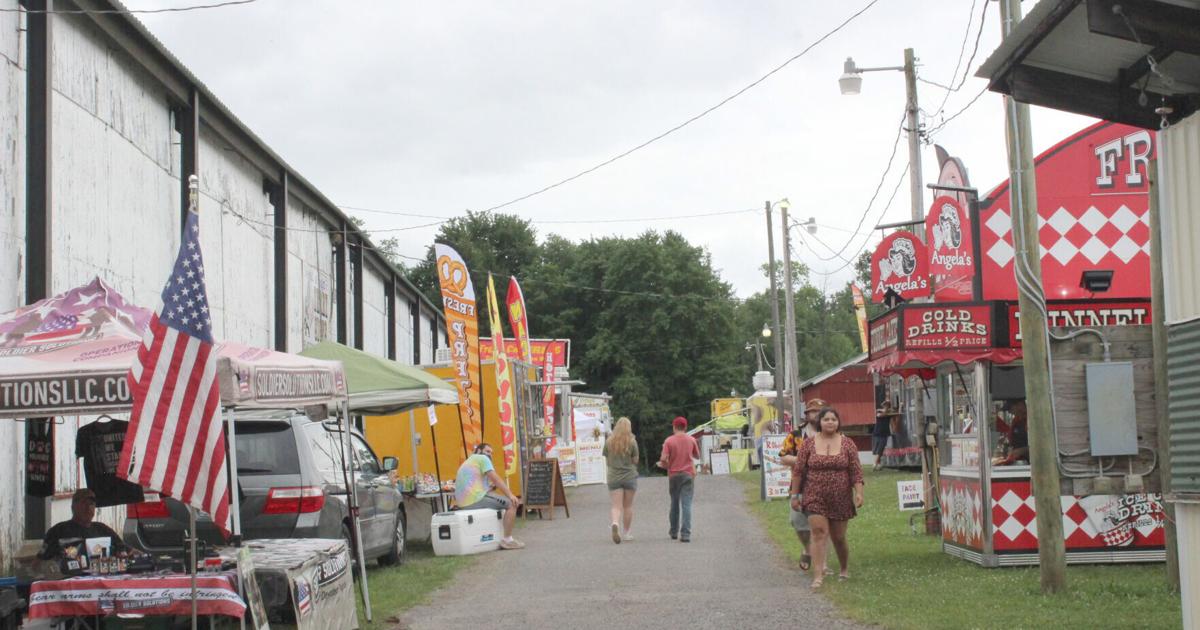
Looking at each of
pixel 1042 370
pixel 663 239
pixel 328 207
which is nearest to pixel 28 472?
pixel 1042 370

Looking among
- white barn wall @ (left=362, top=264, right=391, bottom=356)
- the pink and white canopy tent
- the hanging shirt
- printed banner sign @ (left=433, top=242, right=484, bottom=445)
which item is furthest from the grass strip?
white barn wall @ (left=362, top=264, right=391, bottom=356)

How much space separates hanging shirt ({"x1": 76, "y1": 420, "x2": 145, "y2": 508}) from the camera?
11016 millimetres

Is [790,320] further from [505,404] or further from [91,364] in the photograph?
[91,364]

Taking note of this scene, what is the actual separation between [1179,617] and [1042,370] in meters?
2.28

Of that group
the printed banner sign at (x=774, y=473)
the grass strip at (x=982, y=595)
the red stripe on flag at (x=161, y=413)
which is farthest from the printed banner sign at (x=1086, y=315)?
the printed banner sign at (x=774, y=473)

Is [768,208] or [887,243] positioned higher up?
[768,208]

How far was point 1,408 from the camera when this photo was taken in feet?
27.5

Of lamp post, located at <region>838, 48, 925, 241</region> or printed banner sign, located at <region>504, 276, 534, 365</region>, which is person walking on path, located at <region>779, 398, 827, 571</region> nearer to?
lamp post, located at <region>838, 48, 925, 241</region>

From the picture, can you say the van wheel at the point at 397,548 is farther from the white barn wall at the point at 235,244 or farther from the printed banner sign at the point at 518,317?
the printed banner sign at the point at 518,317

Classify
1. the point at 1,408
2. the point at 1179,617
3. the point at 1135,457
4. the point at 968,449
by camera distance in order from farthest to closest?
1. the point at 968,449
2. the point at 1135,457
3. the point at 1179,617
4. the point at 1,408

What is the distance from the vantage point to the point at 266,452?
12453mm

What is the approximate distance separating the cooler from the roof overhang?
10.7 metres

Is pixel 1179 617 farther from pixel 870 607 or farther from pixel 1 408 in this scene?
pixel 1 408

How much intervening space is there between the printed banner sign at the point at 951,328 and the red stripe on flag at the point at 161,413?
767 cm
